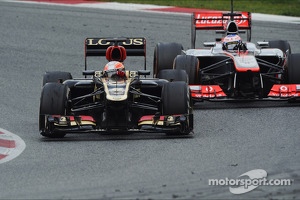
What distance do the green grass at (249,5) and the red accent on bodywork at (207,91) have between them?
1419 centimetres

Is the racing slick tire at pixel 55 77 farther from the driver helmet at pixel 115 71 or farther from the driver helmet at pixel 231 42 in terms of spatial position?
the driver helmet at pixel 231 42

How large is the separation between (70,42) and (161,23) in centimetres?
367

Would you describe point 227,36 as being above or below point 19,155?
above

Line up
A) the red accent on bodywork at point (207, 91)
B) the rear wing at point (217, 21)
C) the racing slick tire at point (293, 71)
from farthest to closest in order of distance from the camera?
1. the rear wing at point (217, 21)
2. the racing slick tire at point (293, 71)
3. the red accent on bodywork at point (207, 91)

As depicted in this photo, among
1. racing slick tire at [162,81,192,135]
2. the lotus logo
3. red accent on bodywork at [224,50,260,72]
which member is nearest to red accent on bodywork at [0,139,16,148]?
the lotus logo

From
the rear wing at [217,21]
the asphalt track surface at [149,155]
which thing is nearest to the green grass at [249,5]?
the asphalt track surface at [149,155]

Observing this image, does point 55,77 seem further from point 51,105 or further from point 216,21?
point 216,21

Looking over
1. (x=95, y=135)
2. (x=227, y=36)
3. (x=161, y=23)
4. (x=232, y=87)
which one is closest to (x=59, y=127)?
(x=95, y=135)

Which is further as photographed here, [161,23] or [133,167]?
[161,23]

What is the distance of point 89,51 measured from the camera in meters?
17.9

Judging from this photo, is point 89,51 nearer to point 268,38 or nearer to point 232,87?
point 232,87

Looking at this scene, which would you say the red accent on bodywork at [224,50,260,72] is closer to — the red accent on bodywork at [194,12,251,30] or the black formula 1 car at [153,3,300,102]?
the black formula 1 car at [153,3,300,102]

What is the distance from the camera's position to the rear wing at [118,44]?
1775 centimetres

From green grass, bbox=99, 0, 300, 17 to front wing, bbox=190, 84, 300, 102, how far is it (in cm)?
1393
